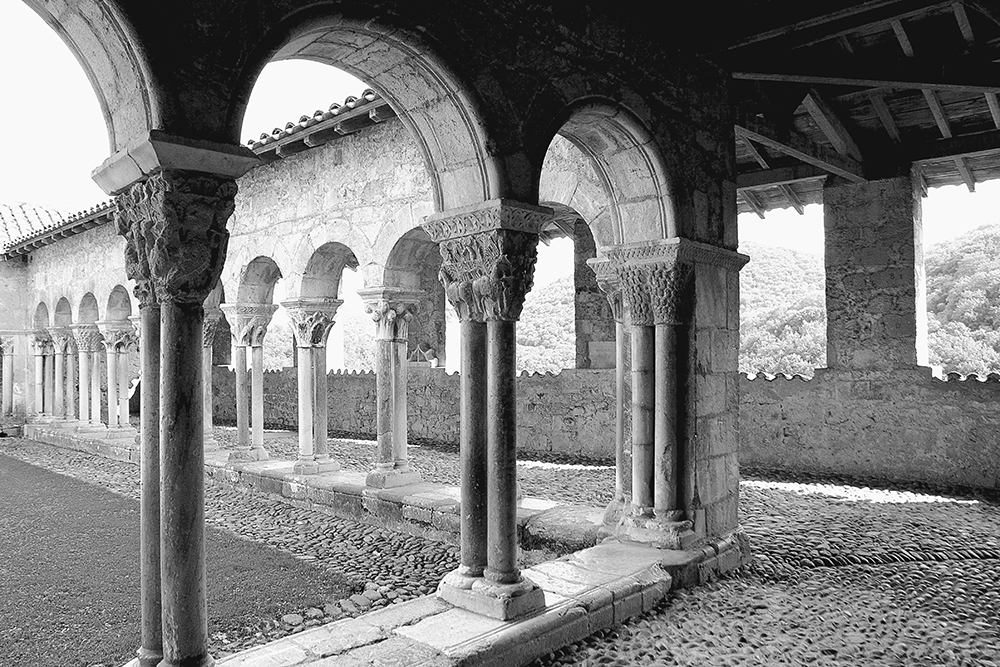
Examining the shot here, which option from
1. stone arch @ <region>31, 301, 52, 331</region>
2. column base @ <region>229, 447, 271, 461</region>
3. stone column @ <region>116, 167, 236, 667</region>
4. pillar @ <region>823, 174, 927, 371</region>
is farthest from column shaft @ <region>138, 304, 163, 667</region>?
stone arch @ <region>31, 301, 52, 331</region>

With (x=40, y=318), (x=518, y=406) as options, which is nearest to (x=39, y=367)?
(x=40, y=318)

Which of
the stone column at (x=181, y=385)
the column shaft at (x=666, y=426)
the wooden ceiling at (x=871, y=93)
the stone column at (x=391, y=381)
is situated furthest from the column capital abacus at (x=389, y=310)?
the stone column at (x=181, y=385)

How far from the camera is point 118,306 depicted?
44.9 feet

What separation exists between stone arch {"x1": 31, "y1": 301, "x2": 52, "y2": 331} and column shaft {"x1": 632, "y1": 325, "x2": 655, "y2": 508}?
53.7 feet

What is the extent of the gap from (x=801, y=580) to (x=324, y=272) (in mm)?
6933

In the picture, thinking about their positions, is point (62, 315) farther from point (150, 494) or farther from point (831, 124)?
point (831, 124)

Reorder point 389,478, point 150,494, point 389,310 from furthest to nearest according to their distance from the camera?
point 389,310 → point 389,478 → point 150,494

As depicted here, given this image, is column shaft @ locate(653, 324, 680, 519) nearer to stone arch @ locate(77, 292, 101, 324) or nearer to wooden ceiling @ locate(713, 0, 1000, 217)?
wooden ceiling @ locate(713, 0, 1000, 217)

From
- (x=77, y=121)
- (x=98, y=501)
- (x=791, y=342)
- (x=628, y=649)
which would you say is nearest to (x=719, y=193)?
(x=628, y=649)

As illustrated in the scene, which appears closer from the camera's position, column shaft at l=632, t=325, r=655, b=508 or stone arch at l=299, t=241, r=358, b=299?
column shaft at l=632, t=325, r=655, b=508

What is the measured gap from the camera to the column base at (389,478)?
781 centimetres

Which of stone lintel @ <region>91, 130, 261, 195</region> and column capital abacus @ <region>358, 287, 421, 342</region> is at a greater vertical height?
stone lintel @ <region>91, 130, 261, 195</region>

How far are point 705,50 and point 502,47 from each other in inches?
84.8

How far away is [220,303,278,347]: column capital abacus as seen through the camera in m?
10.3
